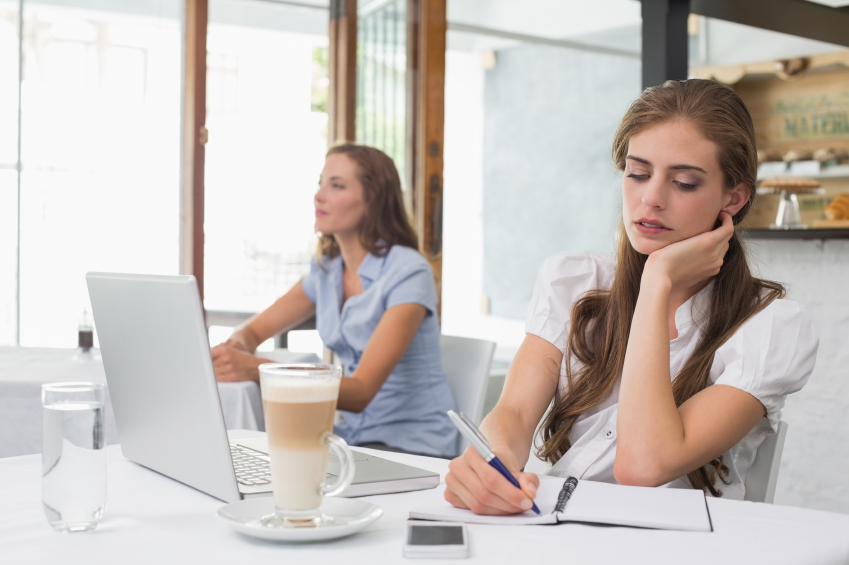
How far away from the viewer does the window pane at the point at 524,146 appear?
577 cm

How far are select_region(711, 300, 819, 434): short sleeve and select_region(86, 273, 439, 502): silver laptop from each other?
0.55 m

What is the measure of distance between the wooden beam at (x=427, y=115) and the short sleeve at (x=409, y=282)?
1.52m

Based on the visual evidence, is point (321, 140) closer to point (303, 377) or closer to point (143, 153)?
point (143, 153)

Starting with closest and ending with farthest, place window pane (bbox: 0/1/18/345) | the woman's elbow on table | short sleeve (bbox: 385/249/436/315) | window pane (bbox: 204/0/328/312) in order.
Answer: the woman's elbow on table, short sleeve (bbox: 385/249/436/315), window pane (bbox: 0/1/18/345), window pane (bbox: 204/0/328/312)

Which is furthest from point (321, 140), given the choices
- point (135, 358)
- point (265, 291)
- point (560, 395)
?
point (135, 358)

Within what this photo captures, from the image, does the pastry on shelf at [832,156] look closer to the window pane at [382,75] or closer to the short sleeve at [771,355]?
the window pane at [382,75]

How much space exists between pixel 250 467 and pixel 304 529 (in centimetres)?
34

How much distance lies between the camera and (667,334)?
4.38 feet

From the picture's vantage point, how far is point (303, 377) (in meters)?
0.81

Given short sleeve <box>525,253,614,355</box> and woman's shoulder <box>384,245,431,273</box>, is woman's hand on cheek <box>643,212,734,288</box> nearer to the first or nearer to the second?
short sleeve <box>525,253,614,355</box>

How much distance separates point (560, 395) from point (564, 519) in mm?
652

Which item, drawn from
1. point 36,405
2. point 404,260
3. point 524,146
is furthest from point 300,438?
point 524,146

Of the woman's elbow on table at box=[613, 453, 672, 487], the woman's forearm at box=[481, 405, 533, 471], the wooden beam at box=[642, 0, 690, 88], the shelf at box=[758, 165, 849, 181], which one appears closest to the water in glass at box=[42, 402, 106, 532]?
the woman's forearm at box=[481, 405, 533, 471]

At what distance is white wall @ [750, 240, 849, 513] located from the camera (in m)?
3.04
